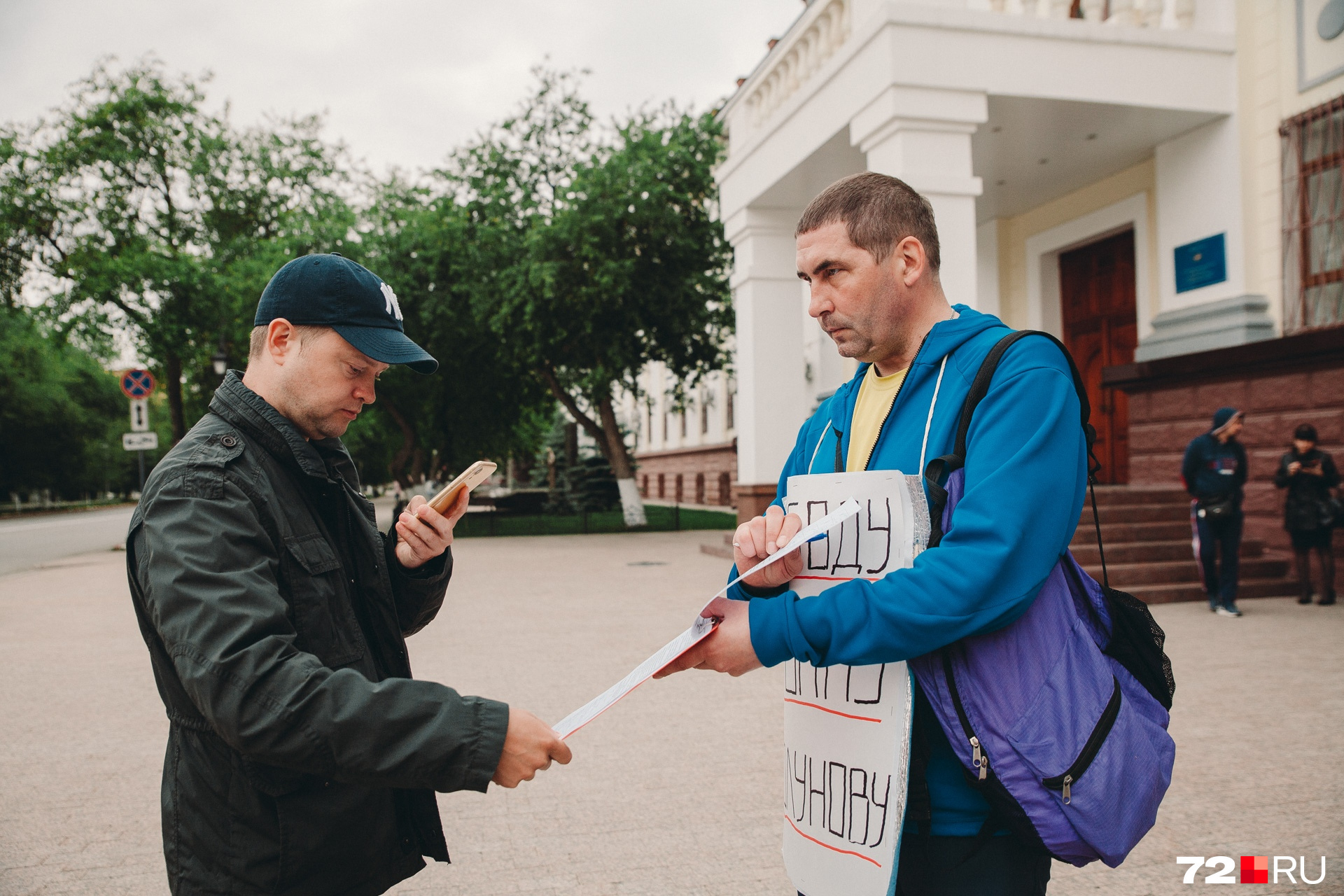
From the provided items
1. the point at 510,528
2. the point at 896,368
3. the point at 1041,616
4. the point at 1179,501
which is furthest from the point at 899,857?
the point at 510,528

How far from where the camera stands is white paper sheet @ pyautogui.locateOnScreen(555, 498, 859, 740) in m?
1.66

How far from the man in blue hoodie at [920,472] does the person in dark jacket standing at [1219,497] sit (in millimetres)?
7921

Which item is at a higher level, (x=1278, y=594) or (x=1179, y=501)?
(x=1179, y=501)

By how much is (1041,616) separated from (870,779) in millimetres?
423

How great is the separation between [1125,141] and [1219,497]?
16.8 feet

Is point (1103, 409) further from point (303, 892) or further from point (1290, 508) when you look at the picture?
point (303, 892)

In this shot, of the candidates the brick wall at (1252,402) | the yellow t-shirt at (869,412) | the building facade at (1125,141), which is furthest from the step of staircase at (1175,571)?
the yellow t-shirt at (869,412)

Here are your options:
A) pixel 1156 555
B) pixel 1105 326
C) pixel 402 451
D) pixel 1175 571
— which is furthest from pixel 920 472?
pixel 402 451

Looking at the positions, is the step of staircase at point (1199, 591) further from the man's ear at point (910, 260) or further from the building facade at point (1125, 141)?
the man's ear at point (910, 260)

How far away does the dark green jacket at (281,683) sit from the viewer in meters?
1.49

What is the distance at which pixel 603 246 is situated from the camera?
1773 centimetres

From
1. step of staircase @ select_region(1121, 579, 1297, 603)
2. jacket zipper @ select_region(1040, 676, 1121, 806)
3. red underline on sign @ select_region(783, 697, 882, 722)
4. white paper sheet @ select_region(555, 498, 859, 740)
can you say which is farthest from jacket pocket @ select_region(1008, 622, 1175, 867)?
step of staircase @ select_region(1121, 579, 1297, 603)

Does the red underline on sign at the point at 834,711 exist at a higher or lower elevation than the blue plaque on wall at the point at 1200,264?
lower

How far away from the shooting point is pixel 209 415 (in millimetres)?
1852
